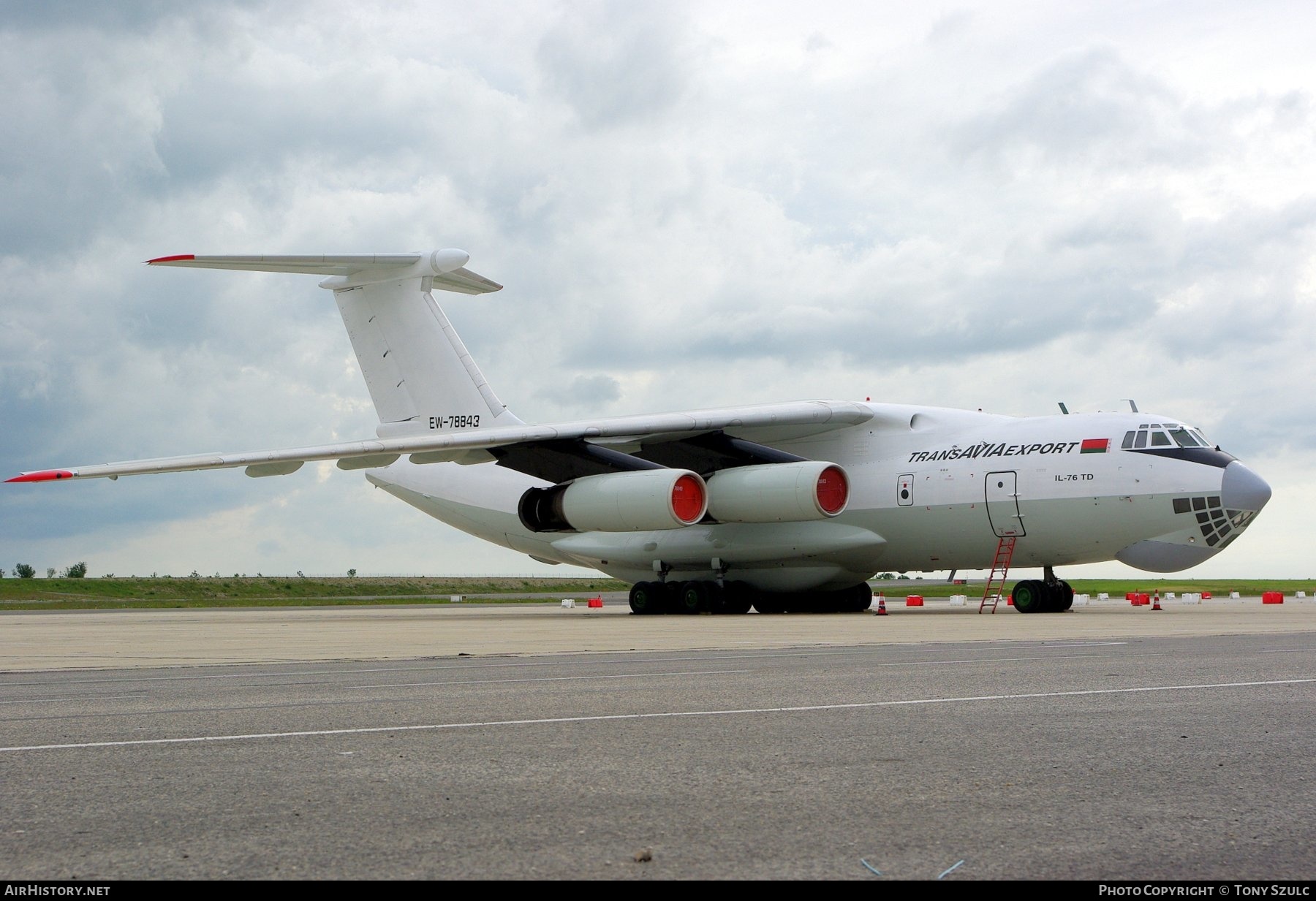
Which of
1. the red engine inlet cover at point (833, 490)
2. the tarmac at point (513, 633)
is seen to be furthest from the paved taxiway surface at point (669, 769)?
the red engine inlet cover at point (833, 490)

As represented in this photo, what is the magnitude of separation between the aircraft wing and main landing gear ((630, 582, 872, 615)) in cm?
271

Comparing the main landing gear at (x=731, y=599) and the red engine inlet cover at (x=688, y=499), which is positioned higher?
the red engine inlet cover at (x=688, y=499)

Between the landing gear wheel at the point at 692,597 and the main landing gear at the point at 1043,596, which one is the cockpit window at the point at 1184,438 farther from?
the landing gear wheel at the point at 692,597

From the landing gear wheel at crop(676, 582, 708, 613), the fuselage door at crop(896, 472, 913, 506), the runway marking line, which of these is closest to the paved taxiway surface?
the runway marking line

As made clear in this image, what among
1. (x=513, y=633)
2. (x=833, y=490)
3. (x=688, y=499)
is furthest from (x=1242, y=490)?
(x=513, y=633)

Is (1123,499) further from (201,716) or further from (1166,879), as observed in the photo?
(1166,879)

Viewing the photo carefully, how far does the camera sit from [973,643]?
41.9ft

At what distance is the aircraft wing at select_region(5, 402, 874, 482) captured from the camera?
22.1 meters

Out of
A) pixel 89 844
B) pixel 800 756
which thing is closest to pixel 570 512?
pixel 800 756

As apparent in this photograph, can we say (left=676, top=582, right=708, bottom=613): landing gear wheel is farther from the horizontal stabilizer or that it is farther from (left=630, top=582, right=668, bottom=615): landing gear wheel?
the horizontal stabilizer

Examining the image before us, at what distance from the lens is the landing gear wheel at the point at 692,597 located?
24438 mm

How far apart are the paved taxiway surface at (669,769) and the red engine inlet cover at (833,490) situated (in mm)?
11319

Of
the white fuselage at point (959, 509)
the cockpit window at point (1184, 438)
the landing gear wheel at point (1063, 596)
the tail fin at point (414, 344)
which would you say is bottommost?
the landing gear wheel at point (1063, 596)

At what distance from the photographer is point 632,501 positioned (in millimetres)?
21375
